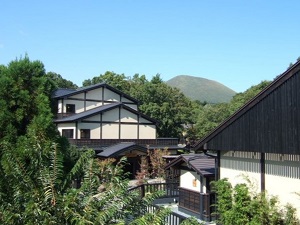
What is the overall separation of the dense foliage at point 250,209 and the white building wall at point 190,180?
3.52m

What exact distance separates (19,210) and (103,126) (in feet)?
89.0

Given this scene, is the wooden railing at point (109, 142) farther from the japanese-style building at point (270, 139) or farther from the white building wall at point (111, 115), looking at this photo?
the japanese-style building at point (270, 139)

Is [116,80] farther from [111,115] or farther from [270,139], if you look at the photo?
[270,139]

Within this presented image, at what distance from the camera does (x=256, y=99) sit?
9.22 metres

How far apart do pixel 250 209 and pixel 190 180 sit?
5267mm

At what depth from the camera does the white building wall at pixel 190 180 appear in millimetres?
13680

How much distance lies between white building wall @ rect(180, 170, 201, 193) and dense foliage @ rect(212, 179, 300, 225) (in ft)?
11.6

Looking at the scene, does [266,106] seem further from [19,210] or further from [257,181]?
[19,210]

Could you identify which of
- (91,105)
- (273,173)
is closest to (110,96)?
(91,105)

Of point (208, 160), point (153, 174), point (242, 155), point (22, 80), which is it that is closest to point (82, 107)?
point (153, 174)

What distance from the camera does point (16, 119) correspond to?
4.47m

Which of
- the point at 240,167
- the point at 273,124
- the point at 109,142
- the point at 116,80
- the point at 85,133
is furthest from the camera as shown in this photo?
the point at 116,80

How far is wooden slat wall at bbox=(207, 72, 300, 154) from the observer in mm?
8250

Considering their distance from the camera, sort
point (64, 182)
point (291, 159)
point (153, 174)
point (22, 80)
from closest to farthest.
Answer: point (64, 182) → point (22, 80) → point (291, 159) → point (153, 174)
